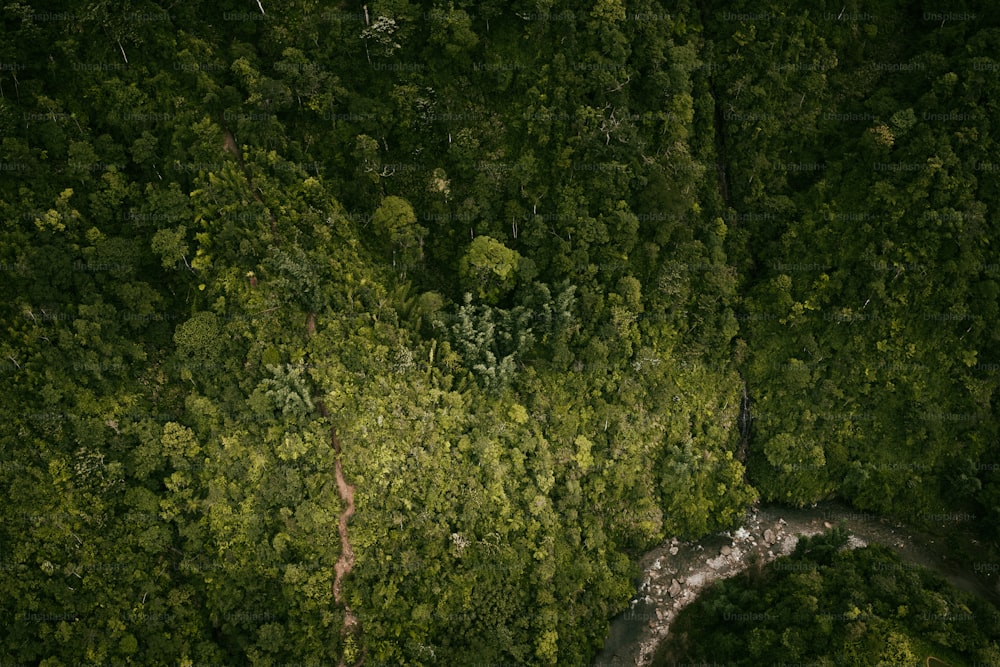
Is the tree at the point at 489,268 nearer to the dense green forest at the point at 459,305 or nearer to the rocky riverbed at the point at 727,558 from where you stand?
the dense green forest at the point at 459,305

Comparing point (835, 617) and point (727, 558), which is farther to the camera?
point (727, 558)

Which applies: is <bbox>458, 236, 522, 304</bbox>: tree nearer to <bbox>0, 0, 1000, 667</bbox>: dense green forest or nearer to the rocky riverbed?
<bbox>0, 0, 1000, 667</bbox>: dense green forest

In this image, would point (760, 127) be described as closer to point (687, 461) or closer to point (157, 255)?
point (687, 461)

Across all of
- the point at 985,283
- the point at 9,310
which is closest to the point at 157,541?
the point at 9,310

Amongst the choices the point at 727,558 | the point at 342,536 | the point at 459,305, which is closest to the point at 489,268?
the point at 459,305

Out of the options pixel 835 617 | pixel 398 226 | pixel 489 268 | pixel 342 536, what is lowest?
pixel 835 617

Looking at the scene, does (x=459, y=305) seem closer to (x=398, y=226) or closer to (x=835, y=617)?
(x=398, y=226)

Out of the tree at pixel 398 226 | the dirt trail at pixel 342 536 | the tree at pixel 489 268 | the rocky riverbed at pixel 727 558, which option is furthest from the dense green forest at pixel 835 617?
the tree at pixel 398 226
